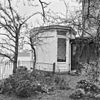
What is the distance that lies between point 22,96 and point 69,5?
7.76m

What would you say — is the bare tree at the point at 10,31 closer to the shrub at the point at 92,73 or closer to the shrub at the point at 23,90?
the shrub at the point at 23,90

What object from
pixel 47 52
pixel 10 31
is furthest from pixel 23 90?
pixel 47 52

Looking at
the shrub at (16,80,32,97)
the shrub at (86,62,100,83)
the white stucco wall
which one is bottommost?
the shrub at (16,80,32,97)

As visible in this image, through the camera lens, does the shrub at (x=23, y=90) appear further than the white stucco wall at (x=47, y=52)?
No

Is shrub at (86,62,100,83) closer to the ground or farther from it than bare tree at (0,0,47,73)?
closer to the ground

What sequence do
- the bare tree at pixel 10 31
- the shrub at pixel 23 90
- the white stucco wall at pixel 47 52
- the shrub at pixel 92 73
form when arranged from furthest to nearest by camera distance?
the white stucco wall at pixel 47 52, the bare tree at pixel 10 31, the shrub at pixel 92 73, the shrub at pixel 23 90

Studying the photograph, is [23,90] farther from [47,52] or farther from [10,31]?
[47,52]

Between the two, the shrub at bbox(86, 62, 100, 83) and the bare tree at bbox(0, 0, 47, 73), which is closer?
the shrub at bbox(86, 62, 100, 83)

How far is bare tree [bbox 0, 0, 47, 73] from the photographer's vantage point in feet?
25.5

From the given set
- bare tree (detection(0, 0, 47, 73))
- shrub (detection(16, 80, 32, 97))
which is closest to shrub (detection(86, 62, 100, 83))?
shrub (detection(16, 80, 32, 97))

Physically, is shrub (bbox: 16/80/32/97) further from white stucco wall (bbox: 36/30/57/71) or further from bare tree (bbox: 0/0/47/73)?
white stucco wall (bbox: 36/30/57/71)

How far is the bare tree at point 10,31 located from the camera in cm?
779

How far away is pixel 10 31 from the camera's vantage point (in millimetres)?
7926

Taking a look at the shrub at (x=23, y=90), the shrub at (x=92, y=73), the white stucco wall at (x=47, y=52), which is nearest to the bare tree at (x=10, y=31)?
the shrub at (x=23, y=90)
